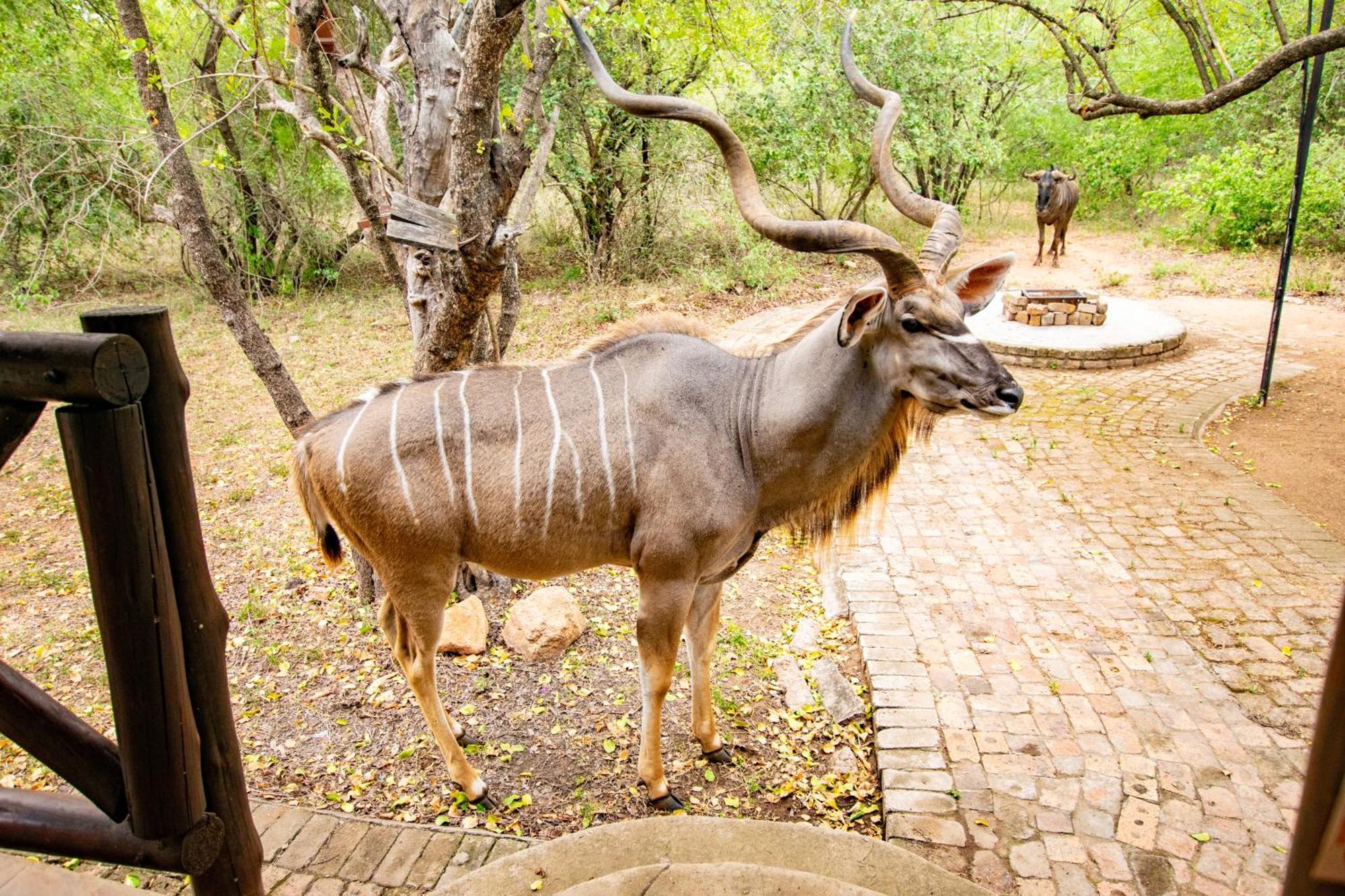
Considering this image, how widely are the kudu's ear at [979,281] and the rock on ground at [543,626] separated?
2882mm

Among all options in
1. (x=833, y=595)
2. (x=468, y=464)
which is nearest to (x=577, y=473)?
(x=468, y=464)

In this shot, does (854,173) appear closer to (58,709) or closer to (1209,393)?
(1209,393)

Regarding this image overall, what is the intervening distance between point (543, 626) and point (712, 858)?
2.05 meters

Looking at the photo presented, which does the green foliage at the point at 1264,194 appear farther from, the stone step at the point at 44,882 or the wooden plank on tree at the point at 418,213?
the stone step at the point at 44,882

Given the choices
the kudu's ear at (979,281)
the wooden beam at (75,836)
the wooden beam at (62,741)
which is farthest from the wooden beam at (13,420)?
the kudu's ear at (979,281)

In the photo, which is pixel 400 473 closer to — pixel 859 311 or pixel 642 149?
pixel 859 311

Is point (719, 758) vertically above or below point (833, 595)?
below

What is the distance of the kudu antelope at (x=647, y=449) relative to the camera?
10.7ft

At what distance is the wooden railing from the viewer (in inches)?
57.6

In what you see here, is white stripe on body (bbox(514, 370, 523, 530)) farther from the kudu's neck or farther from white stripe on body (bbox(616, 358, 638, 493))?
the kudu's neck

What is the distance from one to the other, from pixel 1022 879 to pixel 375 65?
18.8ft

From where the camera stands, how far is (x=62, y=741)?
5.36 feet

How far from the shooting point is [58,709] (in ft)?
5.40

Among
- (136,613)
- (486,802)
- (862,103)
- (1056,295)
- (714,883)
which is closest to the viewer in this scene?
(136,613)
